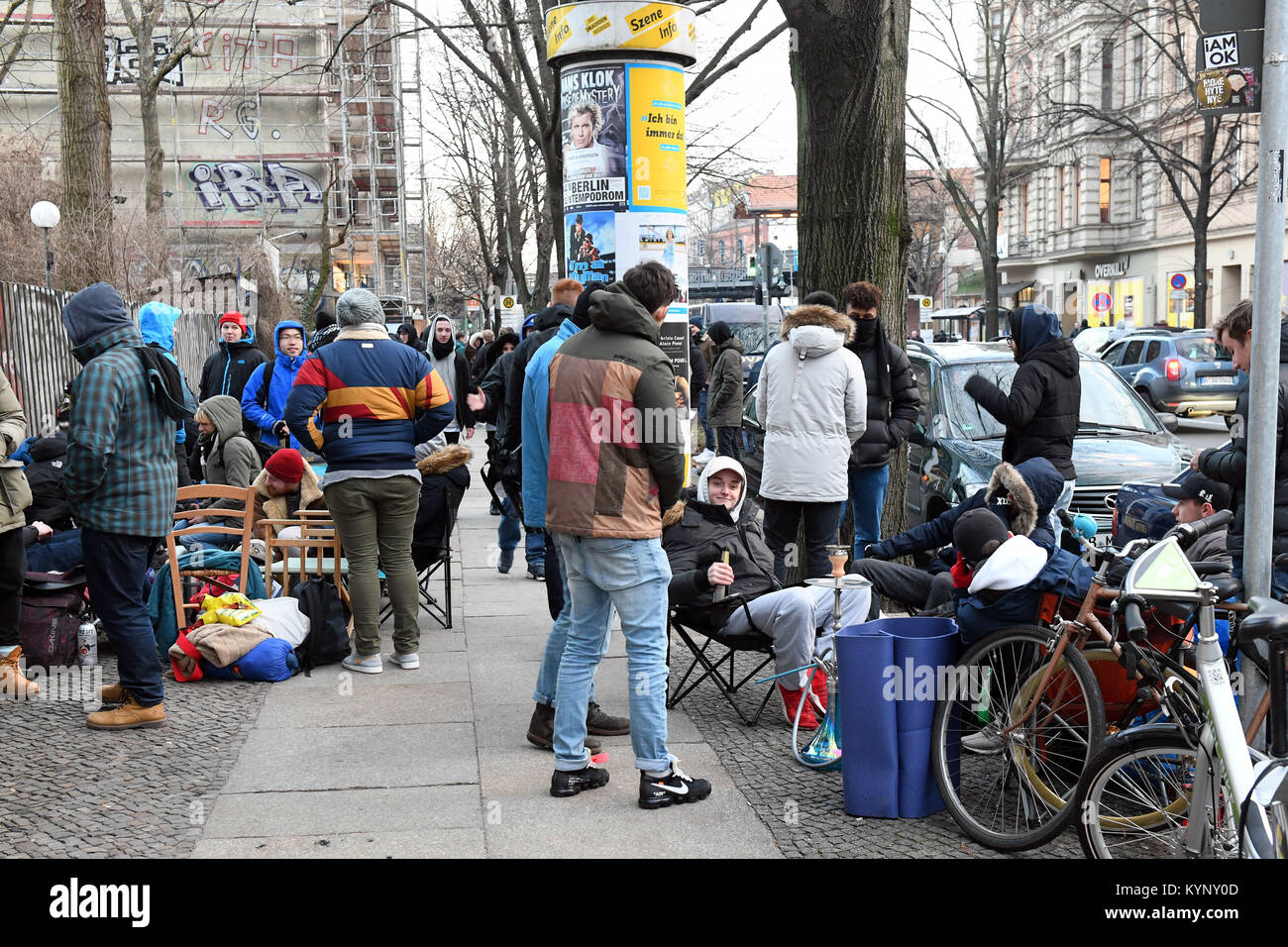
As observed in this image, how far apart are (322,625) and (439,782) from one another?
91.0 inches

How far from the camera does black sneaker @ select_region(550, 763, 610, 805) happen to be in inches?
207

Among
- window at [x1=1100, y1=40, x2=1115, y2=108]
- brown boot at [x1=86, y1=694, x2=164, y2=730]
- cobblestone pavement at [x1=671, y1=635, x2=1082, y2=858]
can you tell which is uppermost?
window at [x1=1100, y1=40, x2=1115, y2=108]

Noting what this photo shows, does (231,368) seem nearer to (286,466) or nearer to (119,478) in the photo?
(286,466)

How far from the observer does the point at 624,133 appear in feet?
31.7

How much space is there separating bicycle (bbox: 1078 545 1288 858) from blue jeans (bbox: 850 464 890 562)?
13.7 ft

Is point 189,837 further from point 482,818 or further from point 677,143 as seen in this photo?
point 677,143

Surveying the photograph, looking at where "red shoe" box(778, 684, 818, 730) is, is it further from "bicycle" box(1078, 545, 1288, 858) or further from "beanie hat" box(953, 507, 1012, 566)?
"bicycle" box(1078, 545, 1288, 858)

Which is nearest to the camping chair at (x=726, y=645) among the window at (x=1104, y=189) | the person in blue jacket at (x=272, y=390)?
the person in blue jacket at (x=272, y=390)

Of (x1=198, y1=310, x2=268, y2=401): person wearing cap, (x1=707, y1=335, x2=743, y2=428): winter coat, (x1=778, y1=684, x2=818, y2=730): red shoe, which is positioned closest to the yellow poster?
(x1=198, y1=310, x2=268, y2=401): person wearing cap

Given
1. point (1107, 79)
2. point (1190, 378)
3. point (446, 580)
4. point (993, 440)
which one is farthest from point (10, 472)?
point (1107, 79)

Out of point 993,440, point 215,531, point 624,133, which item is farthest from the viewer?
point 993,440

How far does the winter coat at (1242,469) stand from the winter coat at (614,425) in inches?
85.8

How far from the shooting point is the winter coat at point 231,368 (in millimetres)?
11000

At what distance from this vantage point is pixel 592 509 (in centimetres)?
497
